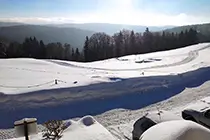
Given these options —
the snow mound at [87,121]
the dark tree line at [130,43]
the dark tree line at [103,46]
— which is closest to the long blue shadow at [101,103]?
the snow mound at [87,121]

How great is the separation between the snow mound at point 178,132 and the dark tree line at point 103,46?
46.9 metres

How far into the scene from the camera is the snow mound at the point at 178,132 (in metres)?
4.57

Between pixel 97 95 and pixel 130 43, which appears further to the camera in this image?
pixel 130 43

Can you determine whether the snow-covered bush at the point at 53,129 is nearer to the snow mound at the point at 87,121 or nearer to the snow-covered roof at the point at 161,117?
the snow mound at the point at 87,121

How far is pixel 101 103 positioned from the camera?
14008 mm

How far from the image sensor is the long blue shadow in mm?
12312

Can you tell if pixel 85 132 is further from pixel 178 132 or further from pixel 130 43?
pixel 130 43

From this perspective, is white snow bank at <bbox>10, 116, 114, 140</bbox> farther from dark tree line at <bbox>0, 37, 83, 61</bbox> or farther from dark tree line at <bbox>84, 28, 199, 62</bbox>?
dark tree line at <bbox>84, 28, 199, 62</bbox>

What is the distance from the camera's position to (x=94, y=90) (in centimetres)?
1523

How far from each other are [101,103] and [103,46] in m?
44.7

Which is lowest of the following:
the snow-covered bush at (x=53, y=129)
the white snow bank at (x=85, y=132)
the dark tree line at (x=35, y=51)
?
the dark tree line at (x=35, y=51)

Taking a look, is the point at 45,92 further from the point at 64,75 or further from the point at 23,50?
the point at 23,50

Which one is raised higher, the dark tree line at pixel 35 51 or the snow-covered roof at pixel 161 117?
the snow-covered roof at pixel 161 117

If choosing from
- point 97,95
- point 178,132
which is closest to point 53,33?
point 97,95
